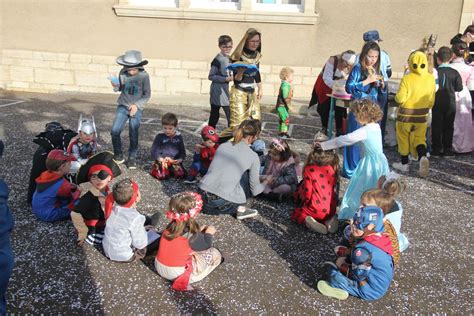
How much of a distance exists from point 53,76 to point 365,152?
397 inches

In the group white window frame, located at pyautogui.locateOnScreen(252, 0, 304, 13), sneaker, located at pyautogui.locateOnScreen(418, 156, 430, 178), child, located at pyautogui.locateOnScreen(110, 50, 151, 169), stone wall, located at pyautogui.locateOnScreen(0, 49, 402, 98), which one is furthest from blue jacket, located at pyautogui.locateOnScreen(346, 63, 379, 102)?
white window frame, located at pyautogui.locateOnScreen(252, 0, 304, 13)

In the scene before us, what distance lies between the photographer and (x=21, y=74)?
12.4m

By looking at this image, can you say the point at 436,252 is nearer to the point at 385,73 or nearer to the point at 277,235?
the point at 277,235

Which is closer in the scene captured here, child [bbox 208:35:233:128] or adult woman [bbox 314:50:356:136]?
child [bbox 208:35:233:128]

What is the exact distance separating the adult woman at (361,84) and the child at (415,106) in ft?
1.40

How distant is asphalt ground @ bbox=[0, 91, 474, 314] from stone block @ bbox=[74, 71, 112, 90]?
6.56 metres

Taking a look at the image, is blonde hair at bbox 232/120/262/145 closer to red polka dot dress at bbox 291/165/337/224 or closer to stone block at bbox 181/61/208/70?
red polka dot dress at bbox 291/165/337/224

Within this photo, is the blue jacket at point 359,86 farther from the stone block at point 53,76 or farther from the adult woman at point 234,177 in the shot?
the stone block at point 53,76

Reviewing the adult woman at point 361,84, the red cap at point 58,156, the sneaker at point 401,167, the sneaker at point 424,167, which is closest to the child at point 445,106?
the sneaker at point 401,167

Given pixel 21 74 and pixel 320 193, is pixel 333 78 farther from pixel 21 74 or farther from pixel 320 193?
pixel 21 74

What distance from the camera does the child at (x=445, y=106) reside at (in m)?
6.89

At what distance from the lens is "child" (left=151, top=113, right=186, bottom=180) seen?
5652 mm

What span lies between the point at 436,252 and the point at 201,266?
2.21 m

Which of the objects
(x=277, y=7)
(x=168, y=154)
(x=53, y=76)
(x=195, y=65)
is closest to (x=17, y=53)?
(x=53, y=76)
